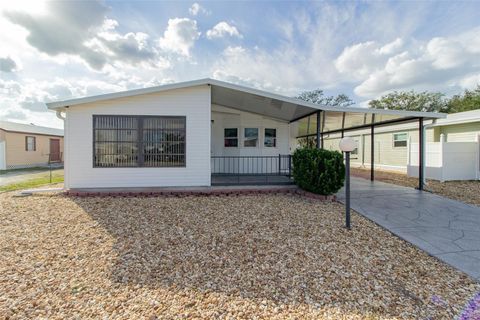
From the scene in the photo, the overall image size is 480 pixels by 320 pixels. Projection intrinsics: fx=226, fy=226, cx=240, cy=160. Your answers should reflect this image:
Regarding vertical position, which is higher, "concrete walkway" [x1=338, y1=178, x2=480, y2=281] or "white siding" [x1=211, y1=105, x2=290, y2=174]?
"white siding" [x1=211, y1=105, x2=290, y2=174]

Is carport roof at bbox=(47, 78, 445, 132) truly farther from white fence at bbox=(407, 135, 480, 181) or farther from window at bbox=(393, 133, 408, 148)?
window at bbox=(393, 133, 408, 148)

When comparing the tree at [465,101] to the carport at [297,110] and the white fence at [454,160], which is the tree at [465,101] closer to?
the white fence at [454,160]

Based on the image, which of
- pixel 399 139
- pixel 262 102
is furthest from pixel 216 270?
pixel 399 139

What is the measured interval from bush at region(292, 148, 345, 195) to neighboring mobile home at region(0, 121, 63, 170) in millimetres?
15851

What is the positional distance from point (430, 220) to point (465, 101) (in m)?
33.7

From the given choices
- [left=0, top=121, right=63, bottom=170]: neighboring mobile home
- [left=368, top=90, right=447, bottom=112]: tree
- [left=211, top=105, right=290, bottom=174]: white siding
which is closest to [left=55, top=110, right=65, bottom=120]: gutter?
[left=211, top=105, right=290, bottom=174]: white siding

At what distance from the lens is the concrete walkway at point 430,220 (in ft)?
11.2

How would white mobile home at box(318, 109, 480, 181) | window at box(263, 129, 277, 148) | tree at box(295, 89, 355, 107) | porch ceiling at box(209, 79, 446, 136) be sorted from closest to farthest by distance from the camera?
1. porch ceiling at box(209, 79, 446, 136)
2. window at box(263, 129, 277, 148)
3. white mobile home at box(318, 109, 480, 181)
4. tree at box(295, 89, 355, 107)

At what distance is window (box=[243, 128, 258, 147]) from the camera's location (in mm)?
9969

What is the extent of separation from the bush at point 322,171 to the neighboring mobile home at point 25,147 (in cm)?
1585

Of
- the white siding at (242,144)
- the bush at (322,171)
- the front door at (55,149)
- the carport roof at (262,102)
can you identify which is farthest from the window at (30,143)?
the bush at (322,171)

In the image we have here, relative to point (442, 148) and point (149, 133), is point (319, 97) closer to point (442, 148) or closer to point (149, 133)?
point (442, 148)

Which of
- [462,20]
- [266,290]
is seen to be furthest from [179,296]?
[462,20]

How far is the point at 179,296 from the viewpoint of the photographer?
2.38 meters
